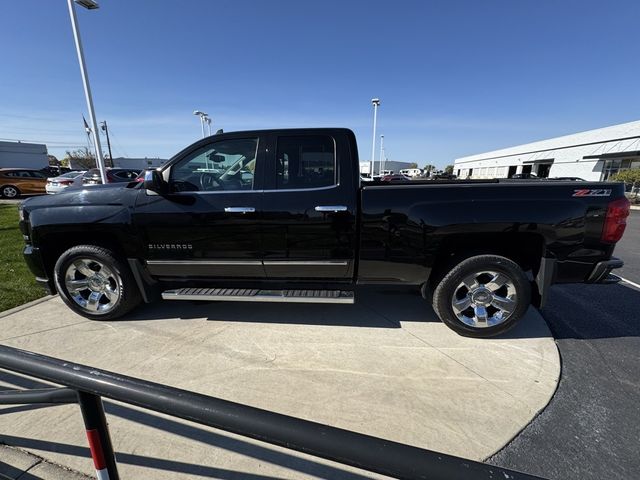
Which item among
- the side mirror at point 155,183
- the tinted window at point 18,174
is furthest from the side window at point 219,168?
the tinted window at point 18,174

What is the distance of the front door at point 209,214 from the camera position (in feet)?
10.9

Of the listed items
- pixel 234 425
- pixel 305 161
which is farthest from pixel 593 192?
pixel 234 425

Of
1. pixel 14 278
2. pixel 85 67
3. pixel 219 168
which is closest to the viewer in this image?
pixel 219 168

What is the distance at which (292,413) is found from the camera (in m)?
2.36

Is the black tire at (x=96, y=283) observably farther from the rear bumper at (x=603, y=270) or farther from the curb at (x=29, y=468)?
the rear bumper at (x=603, y=270)

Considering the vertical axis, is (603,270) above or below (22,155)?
below

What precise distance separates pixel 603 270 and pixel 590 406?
4.32ft

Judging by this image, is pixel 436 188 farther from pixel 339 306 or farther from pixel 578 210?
pixel 339 306

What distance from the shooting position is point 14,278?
5000 mm

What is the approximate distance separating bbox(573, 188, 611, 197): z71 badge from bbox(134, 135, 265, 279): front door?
116 inches

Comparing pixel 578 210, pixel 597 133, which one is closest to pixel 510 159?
pixel 597 133

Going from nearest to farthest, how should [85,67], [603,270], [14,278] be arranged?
[603,270]
[14,278]
[85,67]

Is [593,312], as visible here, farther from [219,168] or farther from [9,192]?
[9,192]

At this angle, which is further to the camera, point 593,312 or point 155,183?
point 593,312
